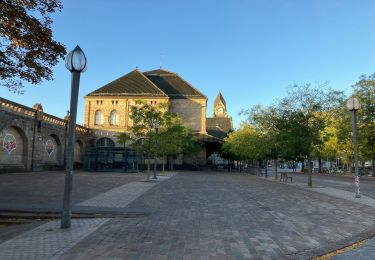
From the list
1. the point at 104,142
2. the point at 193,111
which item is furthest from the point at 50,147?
the point at 193,111

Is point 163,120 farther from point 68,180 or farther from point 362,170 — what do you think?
point 362,170

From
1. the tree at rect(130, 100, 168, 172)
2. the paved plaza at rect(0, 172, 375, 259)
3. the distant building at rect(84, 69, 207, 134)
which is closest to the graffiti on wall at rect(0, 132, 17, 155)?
the tree at rect(130, 100, 168, 172)

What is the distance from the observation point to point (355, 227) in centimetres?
930

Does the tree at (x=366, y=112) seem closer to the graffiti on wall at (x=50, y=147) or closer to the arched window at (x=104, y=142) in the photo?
the graffiti on wall at (x=50, y=147)

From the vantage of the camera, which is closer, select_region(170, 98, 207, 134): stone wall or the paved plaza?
the paved plaza

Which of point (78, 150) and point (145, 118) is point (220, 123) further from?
point (145, 118)

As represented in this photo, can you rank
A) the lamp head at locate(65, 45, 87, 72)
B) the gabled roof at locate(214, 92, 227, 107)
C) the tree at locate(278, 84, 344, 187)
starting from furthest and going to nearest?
the gabled roof at locate(214, 92, 227, 107), the tree at locate(278, 84, 344, 187), the lamp head at locate(65, 45, 87, 72)

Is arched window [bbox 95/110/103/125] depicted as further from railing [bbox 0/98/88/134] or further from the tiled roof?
the tiled roof

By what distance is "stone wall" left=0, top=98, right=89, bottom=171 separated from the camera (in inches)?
1297

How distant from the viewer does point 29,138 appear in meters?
36.8

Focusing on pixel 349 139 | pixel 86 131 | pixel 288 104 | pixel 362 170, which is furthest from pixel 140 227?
pixel 86 131

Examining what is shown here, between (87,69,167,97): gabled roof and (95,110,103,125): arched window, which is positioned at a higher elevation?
(87,69,167,97): gabled roof

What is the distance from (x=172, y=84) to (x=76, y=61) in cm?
6544

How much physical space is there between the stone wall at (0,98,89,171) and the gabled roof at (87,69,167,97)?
21599 millimetres
